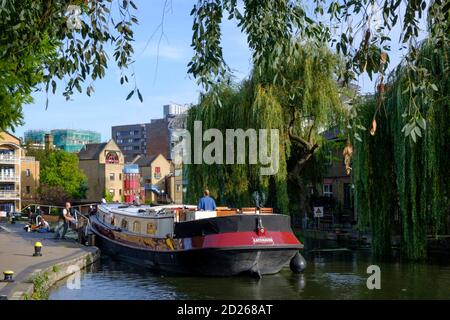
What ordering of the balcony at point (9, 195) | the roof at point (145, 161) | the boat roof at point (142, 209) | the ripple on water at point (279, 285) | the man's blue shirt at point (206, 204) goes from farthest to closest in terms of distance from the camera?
the roof at point (145, 161) < the balcony at point (9, 195) < the boat roof at point (142, 209) < the man's blue shirt at point (206, 204) < the ripple on water at point (279, 285)

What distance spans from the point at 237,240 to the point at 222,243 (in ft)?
1.56

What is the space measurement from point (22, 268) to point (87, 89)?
35.0ft

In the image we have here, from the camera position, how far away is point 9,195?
75688 millimetres

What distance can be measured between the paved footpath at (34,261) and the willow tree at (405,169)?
35.9 ft

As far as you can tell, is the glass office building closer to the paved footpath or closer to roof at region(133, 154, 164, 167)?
roof at region(133, 154, 164, 167)

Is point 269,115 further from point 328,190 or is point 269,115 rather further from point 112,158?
point 112,158

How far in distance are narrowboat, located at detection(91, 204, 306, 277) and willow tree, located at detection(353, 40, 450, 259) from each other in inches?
178

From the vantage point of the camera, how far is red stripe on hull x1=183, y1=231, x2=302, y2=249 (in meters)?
18.8

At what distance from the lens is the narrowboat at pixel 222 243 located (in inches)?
745

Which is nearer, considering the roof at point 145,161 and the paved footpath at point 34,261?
the paved footpath at point 34,261

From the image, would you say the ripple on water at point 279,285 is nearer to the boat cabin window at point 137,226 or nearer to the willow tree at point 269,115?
the boat cabin window at point 137,226

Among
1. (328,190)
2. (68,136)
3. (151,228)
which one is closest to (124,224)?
(151,228)

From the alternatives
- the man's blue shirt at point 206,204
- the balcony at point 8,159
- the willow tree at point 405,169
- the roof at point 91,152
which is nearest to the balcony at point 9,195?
the balcony at point 8,159

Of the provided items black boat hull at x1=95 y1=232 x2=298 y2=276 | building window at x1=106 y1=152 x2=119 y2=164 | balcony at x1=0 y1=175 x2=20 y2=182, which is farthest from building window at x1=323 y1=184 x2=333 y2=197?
building window at x1=106 y1=152 x2=119 y2=164
